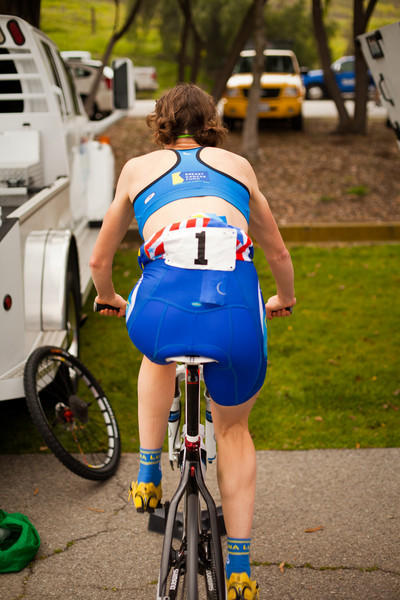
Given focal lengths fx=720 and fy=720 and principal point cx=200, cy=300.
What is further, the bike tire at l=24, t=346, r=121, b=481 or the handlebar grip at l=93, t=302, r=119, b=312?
the bike tire at l=24, t=346, r=121, b=481

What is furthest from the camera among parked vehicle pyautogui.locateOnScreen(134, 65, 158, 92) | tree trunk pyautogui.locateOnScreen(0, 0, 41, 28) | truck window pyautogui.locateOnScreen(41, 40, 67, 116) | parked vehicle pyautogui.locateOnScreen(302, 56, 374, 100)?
parked vehicle pyautogui.locateOnScreen(134, 65, 158, 92)

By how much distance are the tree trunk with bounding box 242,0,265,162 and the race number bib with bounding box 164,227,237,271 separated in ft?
32.9

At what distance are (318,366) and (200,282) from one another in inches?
142

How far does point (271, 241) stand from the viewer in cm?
287

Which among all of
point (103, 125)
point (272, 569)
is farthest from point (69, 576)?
point (103, 125)

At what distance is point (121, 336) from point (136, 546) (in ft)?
10.1

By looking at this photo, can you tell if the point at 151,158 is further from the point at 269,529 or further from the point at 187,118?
the point at 269,529

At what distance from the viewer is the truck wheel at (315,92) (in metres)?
28.1

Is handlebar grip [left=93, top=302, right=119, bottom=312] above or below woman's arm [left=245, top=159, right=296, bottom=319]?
below

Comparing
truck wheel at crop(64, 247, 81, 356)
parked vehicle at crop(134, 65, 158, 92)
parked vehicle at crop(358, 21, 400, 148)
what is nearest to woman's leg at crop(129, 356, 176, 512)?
truck wheel at crop(64, 247, 81, 356)

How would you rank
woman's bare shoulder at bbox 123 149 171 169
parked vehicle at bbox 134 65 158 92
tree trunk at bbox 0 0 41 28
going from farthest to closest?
parked vehicle at bbox 134 65 158 92, tree trunk at bbox 0 0 41 28, woman's bare shoulder at bbox 123 149 171 169

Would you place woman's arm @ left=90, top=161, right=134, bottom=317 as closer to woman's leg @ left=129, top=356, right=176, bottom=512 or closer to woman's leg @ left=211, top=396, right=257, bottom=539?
woman's leg @ left=129, top=356, right=176, bottom=512

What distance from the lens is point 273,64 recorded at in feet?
60.7

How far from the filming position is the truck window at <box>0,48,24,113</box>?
247 inches
